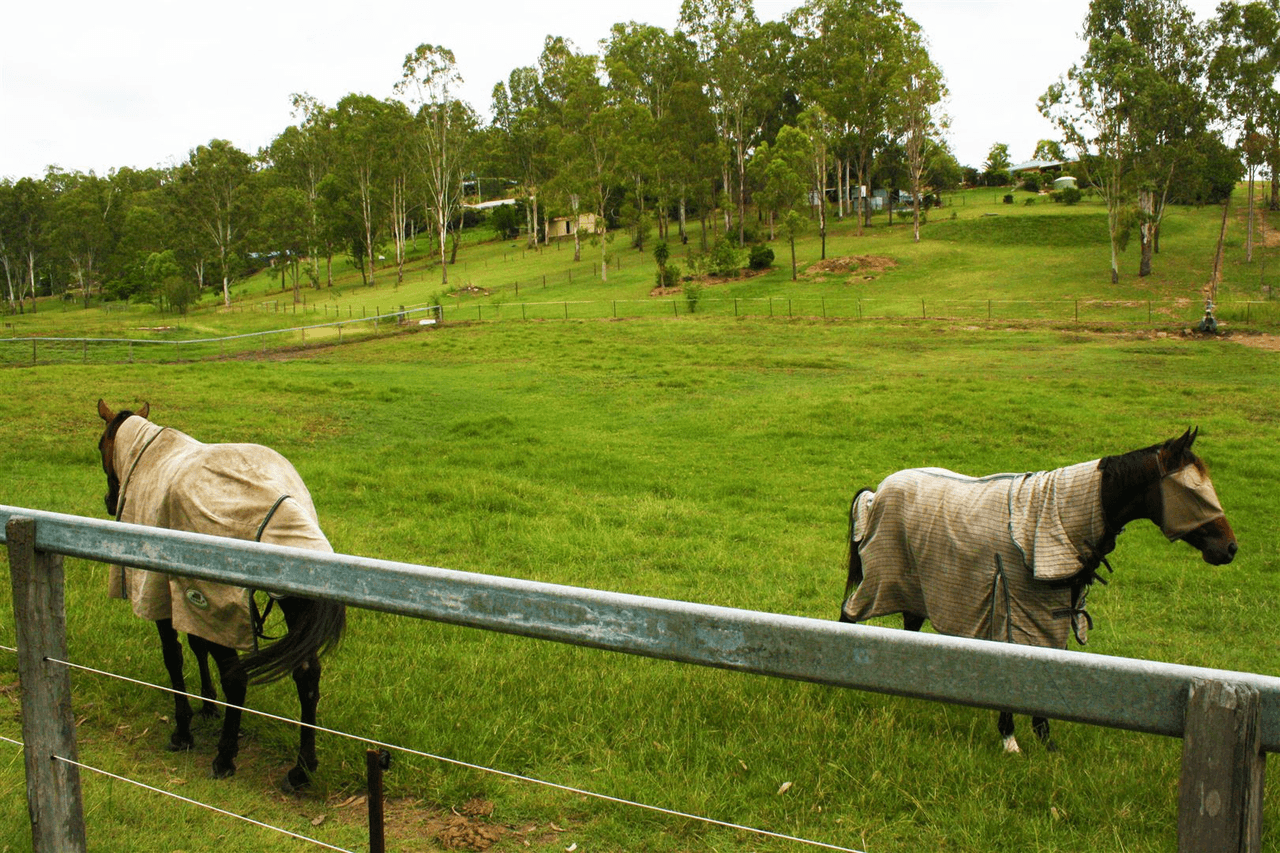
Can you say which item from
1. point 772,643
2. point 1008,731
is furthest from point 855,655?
point 1008,731

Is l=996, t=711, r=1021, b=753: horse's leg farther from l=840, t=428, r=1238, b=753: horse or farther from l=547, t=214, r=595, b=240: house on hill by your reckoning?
l=547, t=214, r=595, b=240: house on hill

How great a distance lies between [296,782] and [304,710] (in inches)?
16.4

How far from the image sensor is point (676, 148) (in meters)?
60.3

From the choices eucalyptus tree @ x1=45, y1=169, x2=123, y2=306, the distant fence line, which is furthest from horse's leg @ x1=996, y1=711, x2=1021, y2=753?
eucalyptus tree @ x1=45, y1=169, x2=123, y2=306

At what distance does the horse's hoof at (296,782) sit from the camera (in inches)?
168

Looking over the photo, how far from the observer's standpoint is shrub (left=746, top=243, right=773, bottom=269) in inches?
2076

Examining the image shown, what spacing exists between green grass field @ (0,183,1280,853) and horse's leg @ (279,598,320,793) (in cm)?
A: 14

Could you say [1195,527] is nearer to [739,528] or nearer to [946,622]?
[946,622]

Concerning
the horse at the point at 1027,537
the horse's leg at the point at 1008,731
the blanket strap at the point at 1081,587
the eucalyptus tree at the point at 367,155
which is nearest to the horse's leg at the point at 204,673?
the horse at the point at 1027,537

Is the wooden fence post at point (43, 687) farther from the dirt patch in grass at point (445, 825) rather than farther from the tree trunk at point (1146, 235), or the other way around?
the tree trunk at point (1146, 235)

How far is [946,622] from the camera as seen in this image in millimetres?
5844

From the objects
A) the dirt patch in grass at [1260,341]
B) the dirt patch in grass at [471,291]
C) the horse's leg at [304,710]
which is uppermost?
the dirt patch in grass at [471,291]

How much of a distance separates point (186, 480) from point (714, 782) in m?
3.19

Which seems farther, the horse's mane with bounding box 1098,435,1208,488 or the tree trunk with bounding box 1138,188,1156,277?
the tree trunk with bounding box 1138,188,1156,277
